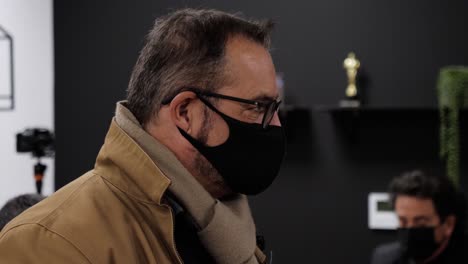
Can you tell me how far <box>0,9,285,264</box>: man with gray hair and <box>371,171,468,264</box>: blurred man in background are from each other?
186cm

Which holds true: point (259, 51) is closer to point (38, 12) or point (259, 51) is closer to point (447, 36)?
point (447, 36)

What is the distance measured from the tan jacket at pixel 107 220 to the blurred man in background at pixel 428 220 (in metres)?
2.16

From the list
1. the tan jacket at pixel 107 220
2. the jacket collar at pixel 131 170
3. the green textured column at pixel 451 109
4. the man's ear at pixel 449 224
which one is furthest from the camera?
the green textured column at pixel 451 109

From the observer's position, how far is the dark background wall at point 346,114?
3.49m

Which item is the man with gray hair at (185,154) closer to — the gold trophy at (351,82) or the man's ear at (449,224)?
the man's ear at (449,224)

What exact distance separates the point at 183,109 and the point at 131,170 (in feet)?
0.59

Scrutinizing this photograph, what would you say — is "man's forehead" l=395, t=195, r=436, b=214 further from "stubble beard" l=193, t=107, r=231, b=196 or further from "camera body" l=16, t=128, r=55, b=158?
"stubble beard" l=193, t=107, r=231, b=196

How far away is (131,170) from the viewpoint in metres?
1.14

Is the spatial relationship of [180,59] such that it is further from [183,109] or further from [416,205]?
[416,205]

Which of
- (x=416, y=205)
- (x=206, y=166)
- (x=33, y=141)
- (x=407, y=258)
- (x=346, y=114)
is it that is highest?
(x=206, y=166)

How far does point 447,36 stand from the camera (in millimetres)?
3482

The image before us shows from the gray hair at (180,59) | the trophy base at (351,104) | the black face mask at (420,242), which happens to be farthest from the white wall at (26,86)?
the gray hair at (180,59)

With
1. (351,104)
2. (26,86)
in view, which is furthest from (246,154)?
(26,86)

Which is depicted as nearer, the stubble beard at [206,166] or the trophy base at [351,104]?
the stubble beard at [206,166]
